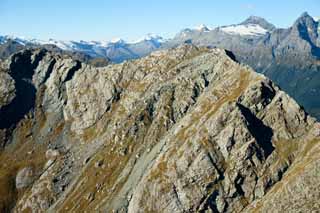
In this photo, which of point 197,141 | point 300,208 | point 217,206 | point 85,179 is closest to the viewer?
point 300,208

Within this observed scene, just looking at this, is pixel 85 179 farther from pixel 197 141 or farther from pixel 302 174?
pixel 302 174

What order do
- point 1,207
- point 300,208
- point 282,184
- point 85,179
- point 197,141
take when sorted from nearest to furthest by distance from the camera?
1. point 300,208
2. point 282,184
3. point 197,141
4. point 85,179
5. point 1,207

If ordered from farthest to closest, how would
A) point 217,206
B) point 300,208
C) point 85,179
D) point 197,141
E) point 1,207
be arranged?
point 1,207 < point 85,179 < point 197,141 < point 217,206 < point 300,208

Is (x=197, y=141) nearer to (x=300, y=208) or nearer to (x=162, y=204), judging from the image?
(x=162, y=204)

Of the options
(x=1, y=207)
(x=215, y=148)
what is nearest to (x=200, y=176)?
(x=215, y=148)

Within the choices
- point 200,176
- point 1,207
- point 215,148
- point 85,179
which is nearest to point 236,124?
point 215,148

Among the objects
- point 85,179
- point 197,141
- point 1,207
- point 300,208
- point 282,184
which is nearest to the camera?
point 300,208

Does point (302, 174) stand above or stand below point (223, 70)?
below

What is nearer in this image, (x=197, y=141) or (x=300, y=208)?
(x=300, y=208)

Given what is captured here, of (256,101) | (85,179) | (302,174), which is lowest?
(85,179)
